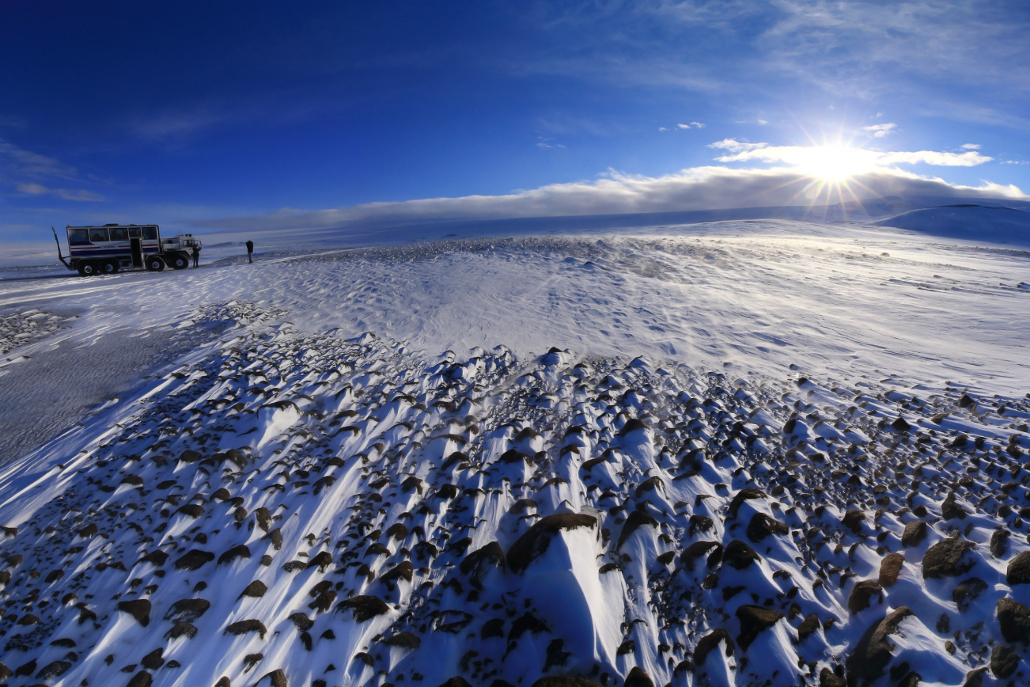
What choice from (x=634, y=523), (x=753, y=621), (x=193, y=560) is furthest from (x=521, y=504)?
(x=193, y=560)

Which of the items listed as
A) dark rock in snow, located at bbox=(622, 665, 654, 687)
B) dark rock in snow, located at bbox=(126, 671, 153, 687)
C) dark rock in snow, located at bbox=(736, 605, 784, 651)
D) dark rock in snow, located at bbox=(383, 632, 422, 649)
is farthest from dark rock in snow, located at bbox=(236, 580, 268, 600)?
dark rock in snow, located at bbox=(736, 605, 784, 651)

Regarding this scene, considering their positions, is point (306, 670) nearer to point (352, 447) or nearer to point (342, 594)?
point (342, 594)

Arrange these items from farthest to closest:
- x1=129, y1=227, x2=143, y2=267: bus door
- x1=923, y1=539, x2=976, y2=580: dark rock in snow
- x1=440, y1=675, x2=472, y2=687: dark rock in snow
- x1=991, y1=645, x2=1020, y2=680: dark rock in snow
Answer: x1=129, y1=227, x2=143, y2=267: bus door
x1=923, y1=539, x2=976, y2=580: dark rock in snow
x1=440, y1=675, x2=472, y2=687: dark rock in snow
x1=991, y1=645, x2=1020, y2=680: dark rock in snow

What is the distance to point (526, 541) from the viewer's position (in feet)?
11.5

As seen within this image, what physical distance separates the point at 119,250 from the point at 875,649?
29.2 meters

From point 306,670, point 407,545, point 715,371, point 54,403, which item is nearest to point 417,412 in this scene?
point 407,545

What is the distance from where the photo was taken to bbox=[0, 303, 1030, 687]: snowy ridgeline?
2.77 meters

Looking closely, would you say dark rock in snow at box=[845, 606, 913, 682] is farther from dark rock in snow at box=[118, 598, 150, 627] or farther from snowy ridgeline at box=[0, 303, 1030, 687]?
dark rock in snow at box=[118, 598, 150, 627]

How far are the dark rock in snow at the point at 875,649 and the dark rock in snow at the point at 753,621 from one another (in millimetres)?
422

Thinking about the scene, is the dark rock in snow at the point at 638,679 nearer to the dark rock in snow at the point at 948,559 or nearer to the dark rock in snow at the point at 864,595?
the dark rock in snow at the point at 864,595

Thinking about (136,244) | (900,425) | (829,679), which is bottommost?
(829,679)

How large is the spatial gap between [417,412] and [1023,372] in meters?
8.71

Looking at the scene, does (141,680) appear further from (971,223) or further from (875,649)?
(971,223)

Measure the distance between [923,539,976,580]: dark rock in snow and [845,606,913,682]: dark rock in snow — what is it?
46 cm
